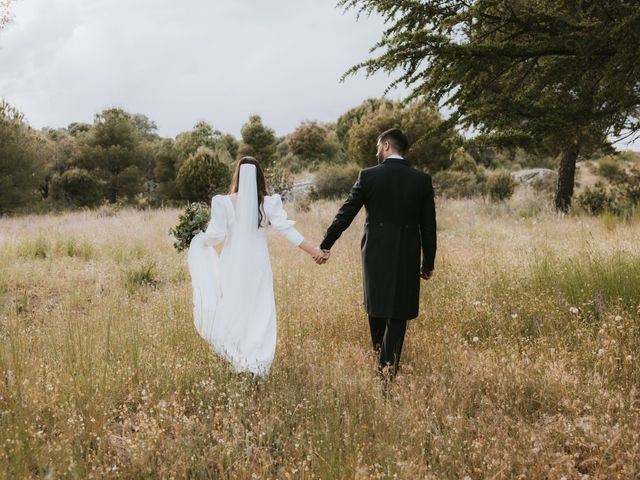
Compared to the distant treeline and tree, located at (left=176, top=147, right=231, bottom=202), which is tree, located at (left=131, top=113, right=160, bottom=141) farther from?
tree, located at (left=176, top=147, right=231, bottom=202)

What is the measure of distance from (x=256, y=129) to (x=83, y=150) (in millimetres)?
12104

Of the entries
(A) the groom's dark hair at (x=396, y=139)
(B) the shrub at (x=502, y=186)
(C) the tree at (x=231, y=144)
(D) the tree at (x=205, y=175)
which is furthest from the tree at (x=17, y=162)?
(A) the groom's dark hair at (x=396, y=139)

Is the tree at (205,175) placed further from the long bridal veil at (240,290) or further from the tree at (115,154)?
the long bridal veil at (240,290)

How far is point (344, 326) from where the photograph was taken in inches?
194

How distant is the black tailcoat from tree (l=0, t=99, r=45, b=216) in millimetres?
25224

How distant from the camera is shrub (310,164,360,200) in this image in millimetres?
24406

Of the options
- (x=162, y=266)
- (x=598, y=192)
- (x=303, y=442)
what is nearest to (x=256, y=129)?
(x=598, y=192)

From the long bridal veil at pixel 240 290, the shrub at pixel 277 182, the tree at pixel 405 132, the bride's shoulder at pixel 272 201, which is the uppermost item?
the tree at pixel 405 132

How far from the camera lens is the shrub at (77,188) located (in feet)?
92.8

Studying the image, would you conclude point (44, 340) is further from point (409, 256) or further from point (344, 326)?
point (409, 256)

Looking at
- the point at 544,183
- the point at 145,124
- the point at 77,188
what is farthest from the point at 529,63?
the point at 145,124

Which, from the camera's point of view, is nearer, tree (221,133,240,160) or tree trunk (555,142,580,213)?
tree trunk (555,142,580,213)

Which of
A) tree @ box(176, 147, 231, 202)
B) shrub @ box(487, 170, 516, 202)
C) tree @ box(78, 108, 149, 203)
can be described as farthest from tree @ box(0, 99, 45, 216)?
shrub @ box(487, 170, 516, 202)

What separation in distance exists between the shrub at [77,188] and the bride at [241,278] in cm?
2783
